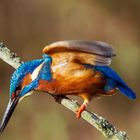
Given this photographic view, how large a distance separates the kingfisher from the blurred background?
3.41 metres

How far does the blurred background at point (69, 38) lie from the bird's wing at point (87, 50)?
11.4ft

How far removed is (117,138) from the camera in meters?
1.54

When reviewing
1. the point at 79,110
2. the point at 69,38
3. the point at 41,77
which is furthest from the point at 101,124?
the point at 69,38

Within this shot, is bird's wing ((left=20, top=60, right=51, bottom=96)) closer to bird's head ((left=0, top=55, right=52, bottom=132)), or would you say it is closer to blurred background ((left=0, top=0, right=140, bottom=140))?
bird's head ((left=0, top=55, right=52, bottom=132))

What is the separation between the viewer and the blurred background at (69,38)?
5152mm

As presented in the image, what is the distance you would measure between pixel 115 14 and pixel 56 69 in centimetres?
399

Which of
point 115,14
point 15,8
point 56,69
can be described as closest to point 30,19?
point 15,8

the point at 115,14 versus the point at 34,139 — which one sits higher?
the point at 115,14

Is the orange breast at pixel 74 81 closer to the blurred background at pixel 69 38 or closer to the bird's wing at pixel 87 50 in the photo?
the bird's wing at pixel 87 50

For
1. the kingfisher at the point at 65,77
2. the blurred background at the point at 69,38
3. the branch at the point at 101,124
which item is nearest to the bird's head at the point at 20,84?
the kingfisher at the point at 65,77

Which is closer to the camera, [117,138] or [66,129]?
[117,138]

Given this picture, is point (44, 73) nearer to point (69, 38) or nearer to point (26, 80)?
point (26, 80)

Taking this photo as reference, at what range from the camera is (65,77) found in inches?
63.8

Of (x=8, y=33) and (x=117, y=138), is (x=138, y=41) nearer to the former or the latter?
(x=8, y=33)
